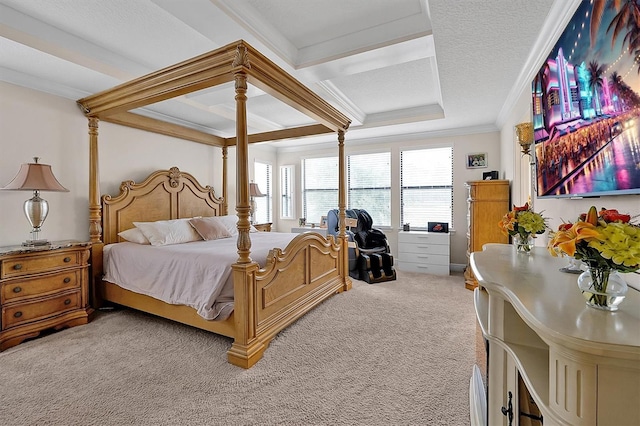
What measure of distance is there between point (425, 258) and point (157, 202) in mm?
4185

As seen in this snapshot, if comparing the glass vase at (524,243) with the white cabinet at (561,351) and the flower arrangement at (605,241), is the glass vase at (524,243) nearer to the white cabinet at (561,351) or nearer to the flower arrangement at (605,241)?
the white cabinet at (561,351)

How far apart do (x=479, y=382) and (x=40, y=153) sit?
4.33 m

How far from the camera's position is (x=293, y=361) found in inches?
85.4

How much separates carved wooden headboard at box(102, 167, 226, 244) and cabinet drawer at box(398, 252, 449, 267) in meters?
3.30

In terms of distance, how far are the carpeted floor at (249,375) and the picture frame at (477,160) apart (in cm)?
276

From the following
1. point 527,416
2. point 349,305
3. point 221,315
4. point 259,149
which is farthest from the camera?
point 259,149

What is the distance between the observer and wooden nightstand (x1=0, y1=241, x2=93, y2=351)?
239cm

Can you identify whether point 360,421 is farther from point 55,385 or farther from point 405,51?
point 405,51

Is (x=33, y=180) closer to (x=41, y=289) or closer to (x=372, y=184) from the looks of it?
(x=41, y=289)

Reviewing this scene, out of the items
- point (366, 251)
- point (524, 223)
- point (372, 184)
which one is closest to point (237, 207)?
point (524, 223)

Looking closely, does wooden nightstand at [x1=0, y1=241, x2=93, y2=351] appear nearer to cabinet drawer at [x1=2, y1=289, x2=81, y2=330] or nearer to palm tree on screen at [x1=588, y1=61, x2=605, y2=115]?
cabinet drawer at [x1=2, y1=289, x2=81, y2=330]

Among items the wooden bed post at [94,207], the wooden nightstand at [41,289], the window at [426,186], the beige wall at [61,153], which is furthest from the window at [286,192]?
the wooden nightstand at [41,289]

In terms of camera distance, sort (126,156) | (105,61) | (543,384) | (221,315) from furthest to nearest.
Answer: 1. (126,156)
2. (105,61)
3. (221,315)
4. (543,384)

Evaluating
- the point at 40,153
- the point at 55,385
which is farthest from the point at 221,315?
the point at 40,153
